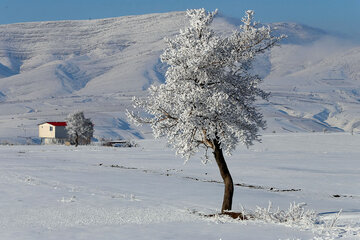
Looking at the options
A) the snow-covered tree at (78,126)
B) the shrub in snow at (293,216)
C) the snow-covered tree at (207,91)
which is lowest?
the shrub in snow at (293,216)

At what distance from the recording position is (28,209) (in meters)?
27.2

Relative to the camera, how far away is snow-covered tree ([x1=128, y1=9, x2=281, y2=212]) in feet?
82.4

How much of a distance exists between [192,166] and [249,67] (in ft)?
123

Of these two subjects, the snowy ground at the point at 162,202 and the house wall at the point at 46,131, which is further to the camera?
the house wall at the point at 46,131

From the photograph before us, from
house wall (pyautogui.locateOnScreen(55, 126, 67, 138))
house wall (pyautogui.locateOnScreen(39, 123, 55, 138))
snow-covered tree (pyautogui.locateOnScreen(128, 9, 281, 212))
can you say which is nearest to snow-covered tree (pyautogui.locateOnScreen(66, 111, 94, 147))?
house wall (pyautogui.locateOnScreen(55, 126, 67, 138))

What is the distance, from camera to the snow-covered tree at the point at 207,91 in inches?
989

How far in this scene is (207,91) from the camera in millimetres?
25281

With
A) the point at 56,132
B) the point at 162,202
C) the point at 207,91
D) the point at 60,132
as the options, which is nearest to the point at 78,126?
the point at 56,132

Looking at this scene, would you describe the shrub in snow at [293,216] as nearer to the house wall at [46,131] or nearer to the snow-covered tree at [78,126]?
the snow-covered tree at [78,126]

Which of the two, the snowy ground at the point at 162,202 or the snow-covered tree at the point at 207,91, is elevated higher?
the snow-covered tree at the point at 207,91

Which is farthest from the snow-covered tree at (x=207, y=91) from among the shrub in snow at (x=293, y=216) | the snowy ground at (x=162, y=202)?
the snowy ground at (x=162, y=202)

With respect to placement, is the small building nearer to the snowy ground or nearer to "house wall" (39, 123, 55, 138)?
"house wall" (39, 123, 55, 138)

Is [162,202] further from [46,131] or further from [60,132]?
[46,131]

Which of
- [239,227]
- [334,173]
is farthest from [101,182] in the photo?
[334,173]
